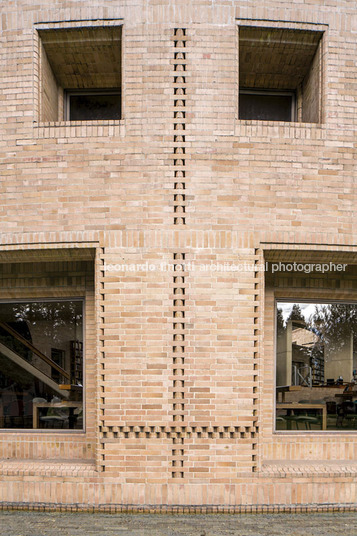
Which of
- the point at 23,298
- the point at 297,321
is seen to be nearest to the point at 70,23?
the point at 23,298

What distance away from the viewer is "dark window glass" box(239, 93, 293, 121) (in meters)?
6.49

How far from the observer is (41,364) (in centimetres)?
629

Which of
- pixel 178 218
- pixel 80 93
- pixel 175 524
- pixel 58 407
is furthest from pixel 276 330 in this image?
pixel 80 93

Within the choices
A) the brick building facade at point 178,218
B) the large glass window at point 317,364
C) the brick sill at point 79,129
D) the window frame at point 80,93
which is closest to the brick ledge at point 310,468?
the brick building facade at point 178,218

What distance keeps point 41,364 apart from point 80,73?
15.5 feet

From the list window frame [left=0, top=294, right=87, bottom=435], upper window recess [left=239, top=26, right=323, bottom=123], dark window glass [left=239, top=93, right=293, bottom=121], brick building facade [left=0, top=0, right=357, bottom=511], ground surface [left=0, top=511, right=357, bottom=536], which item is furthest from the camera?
dark window glass [left=239, top=93, right=293, bottom=121]

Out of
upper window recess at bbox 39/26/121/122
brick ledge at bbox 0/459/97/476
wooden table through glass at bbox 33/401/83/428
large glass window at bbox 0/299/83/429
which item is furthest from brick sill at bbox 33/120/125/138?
brick ledge at bbox 0/459/97/476

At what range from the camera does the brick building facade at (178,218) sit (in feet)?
16.9

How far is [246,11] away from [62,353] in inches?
225

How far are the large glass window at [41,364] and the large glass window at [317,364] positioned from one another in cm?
323

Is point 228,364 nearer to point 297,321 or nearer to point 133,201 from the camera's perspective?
point 297,321

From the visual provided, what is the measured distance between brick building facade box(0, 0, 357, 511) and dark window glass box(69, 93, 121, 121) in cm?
83

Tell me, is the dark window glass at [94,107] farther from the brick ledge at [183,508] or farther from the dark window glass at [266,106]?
the brick ledge at [183,508]

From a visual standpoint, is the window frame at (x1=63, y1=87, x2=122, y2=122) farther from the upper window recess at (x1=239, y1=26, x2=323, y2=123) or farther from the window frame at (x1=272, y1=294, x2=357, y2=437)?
the window frame at (x1=272, y1=294, x2=357, y2=437)
